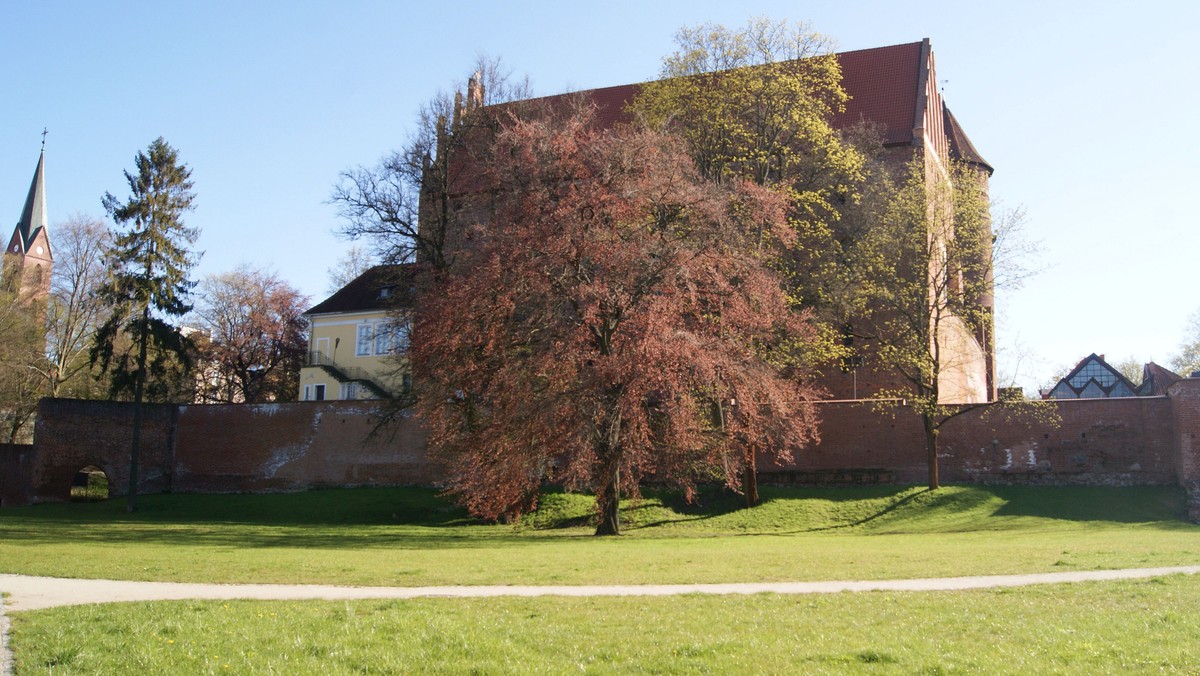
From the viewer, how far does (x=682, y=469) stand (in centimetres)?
2338

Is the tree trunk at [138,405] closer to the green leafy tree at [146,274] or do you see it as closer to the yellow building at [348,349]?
the green leafy tree at [146,274]

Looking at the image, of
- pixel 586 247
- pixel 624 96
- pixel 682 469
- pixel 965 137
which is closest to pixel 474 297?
pixel 586 247

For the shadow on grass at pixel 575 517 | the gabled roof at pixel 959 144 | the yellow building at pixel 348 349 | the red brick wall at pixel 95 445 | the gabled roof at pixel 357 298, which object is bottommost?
the shadow on grass at pixel 575 517

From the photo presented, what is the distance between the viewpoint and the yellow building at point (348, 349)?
156 ft

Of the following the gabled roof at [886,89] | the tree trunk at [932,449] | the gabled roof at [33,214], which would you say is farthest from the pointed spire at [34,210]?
the tree trunk at [932,449]

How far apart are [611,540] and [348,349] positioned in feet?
98.3

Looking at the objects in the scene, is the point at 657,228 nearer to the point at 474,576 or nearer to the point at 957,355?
the point at 474,576

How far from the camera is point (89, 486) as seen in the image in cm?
4188

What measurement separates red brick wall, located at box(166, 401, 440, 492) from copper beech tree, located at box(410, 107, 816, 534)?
1146 cm

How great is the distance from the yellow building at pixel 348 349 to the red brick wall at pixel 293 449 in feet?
27.7

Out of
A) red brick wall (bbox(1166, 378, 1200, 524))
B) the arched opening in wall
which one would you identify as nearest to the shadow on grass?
red brick wall (bbox(1166, 378, 1200, 524))

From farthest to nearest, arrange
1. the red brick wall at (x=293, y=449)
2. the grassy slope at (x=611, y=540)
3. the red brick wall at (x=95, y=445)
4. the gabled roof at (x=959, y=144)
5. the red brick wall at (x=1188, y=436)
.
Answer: the gabled roof at (x=959, y=144)
the red brick wall at (x=95, y=445)
the red brick wall at (x=293, y=449)
the red brick wall at (x=1188, y=436)
the grassy slope at (x=611, y=540)

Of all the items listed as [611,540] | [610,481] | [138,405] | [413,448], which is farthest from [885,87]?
[138,405]

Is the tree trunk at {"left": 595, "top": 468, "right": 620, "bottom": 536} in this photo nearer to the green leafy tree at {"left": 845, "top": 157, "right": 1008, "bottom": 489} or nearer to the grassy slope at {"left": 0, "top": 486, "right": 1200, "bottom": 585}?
the grassy slope at {"left": 0, "top": 486, "right": 1200, "bottom": 585}
